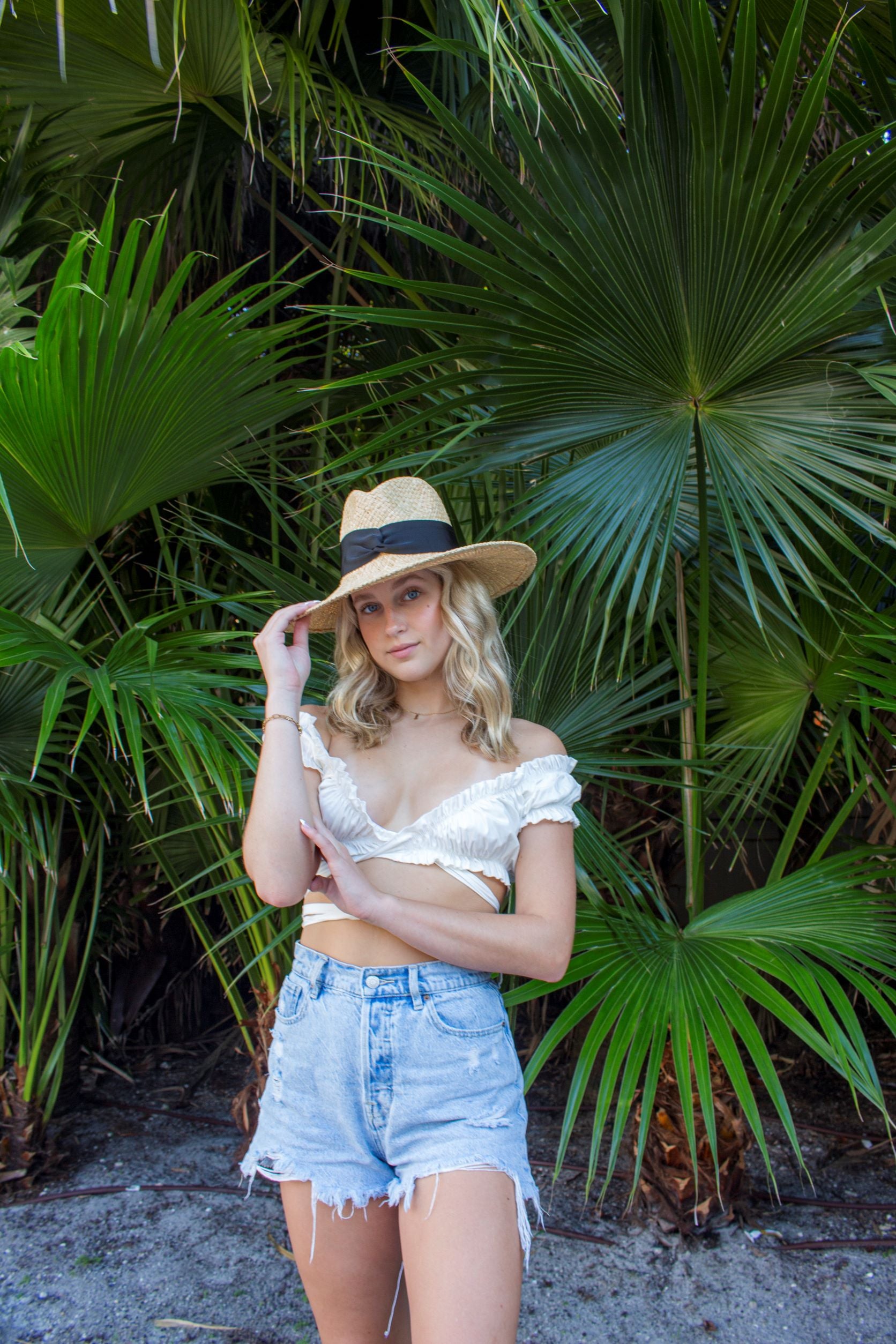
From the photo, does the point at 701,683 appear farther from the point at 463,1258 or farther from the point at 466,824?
the point at 463,1258

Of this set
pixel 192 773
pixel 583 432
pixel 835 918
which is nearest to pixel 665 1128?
pixel 835 918

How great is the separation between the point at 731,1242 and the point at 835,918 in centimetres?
107

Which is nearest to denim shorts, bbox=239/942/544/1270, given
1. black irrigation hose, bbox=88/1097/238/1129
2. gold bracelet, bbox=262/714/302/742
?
gold bracelet, bbox=262/714/302/742

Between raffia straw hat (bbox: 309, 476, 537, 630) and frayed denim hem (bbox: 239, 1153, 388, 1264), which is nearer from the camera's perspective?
frayed denim hem (bbox: 239, 1153, 388, 1264)

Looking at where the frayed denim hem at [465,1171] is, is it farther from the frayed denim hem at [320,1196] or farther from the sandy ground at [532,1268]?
the sandy ground at [532,1268]

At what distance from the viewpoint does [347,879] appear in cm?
110

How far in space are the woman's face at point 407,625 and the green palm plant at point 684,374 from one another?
17.3 inches

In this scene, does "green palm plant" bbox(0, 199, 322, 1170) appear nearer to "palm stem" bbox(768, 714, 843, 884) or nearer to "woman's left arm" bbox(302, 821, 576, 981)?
"woman's left arm" bbox(302, 821, 576, 981)

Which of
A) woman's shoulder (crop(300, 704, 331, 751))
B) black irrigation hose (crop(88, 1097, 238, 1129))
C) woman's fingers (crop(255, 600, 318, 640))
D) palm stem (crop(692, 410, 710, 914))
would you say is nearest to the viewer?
woman's fingers (crop(255, 600, 318, 640))

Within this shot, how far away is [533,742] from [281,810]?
0.38 metres

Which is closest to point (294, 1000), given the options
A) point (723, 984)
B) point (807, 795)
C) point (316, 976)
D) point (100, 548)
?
point (316, 976)

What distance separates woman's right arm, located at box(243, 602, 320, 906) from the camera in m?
1.16

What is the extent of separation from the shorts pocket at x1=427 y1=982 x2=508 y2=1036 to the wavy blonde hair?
31 centimetres

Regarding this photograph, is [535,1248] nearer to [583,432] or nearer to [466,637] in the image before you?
[466,637]
